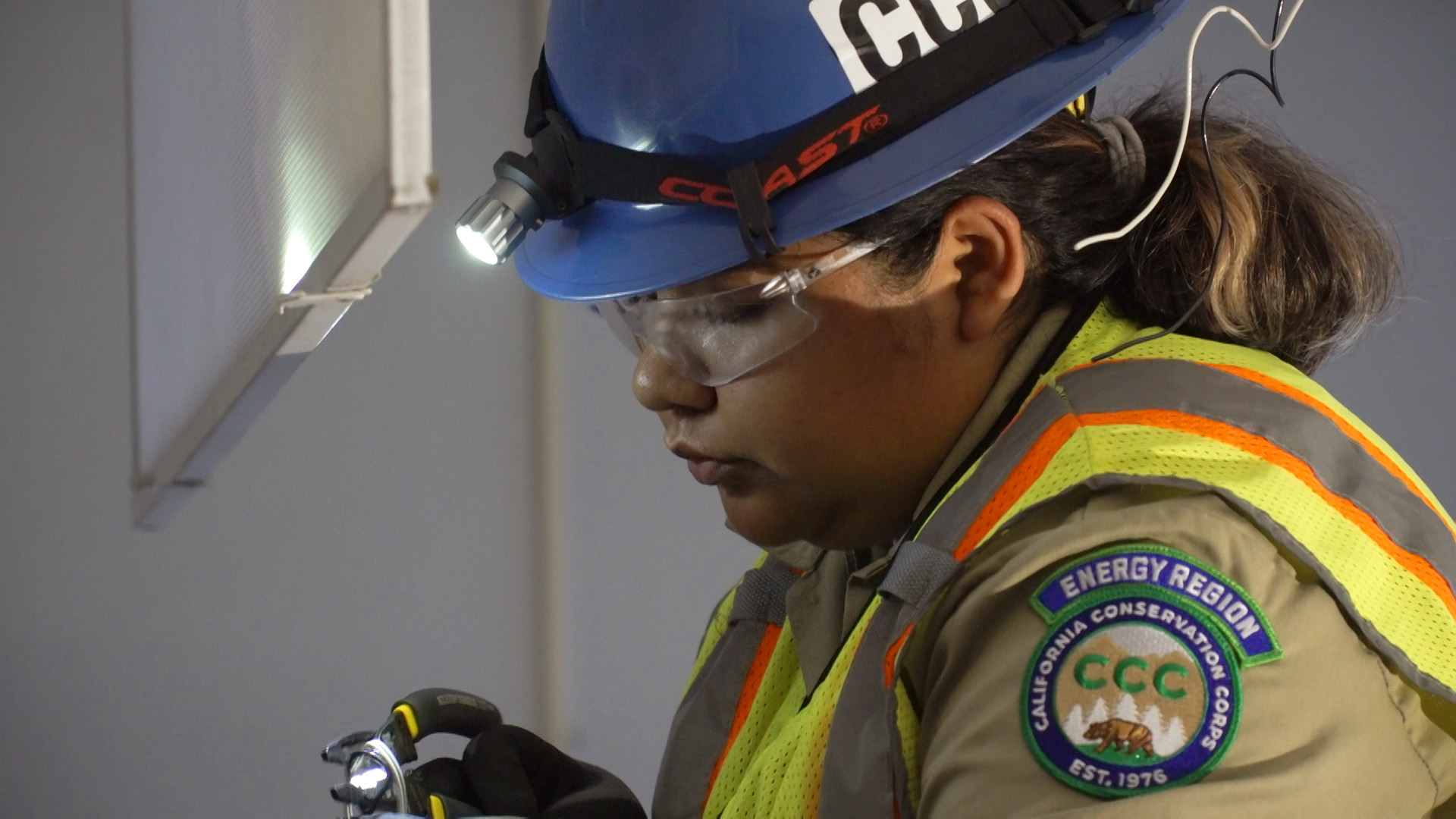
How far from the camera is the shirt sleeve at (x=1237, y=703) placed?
2.42 feet

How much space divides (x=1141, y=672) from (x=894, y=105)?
0.47 m

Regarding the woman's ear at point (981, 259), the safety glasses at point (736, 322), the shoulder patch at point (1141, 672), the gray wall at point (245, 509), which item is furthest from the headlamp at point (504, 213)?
the gray wall at point (245, 509)

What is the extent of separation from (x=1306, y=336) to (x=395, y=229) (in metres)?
0.78

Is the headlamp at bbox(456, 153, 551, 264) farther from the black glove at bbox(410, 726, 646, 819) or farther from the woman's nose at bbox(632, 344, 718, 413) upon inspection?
the black glove at bbox(410, 726, 646, 819)

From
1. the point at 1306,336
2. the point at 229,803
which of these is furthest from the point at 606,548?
the point at 1306,336

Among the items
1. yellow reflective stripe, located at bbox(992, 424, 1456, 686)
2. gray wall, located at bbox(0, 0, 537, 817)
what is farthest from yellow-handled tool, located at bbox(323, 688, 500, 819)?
gray wall, located at bbox(0, 0, 537, 817)

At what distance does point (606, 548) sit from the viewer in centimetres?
252

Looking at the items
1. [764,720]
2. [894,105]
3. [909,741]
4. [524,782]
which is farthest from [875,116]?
[524,782]

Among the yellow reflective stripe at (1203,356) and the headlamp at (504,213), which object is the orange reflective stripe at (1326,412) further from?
the headlamp at (504,213)

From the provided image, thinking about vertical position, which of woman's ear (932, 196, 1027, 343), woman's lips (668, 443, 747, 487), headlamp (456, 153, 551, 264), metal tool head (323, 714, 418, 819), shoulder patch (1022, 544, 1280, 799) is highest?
headlamp (456, 153, 551, 264)

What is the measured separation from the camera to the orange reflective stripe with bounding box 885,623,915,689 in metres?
0.86

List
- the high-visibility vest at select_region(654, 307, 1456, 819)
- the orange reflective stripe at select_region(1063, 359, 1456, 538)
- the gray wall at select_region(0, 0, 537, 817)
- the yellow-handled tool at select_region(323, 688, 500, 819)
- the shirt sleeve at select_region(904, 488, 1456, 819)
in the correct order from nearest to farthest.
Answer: the shirt sleeve at select_region(904, 488, 1456, 819) → the high-visibility vest at select_region(654, 307, 1456, 819) → the orange reflective stripe at select_region(1063, 359, 1456, 538) → the yellow-handled tool at select_region(323, 688, 500, 819) → the gray wall at select_region(0, 0, 537, 817)

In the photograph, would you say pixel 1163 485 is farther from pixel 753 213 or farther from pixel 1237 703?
pixel 753 213

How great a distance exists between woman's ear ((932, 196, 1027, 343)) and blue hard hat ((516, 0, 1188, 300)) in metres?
0.05
